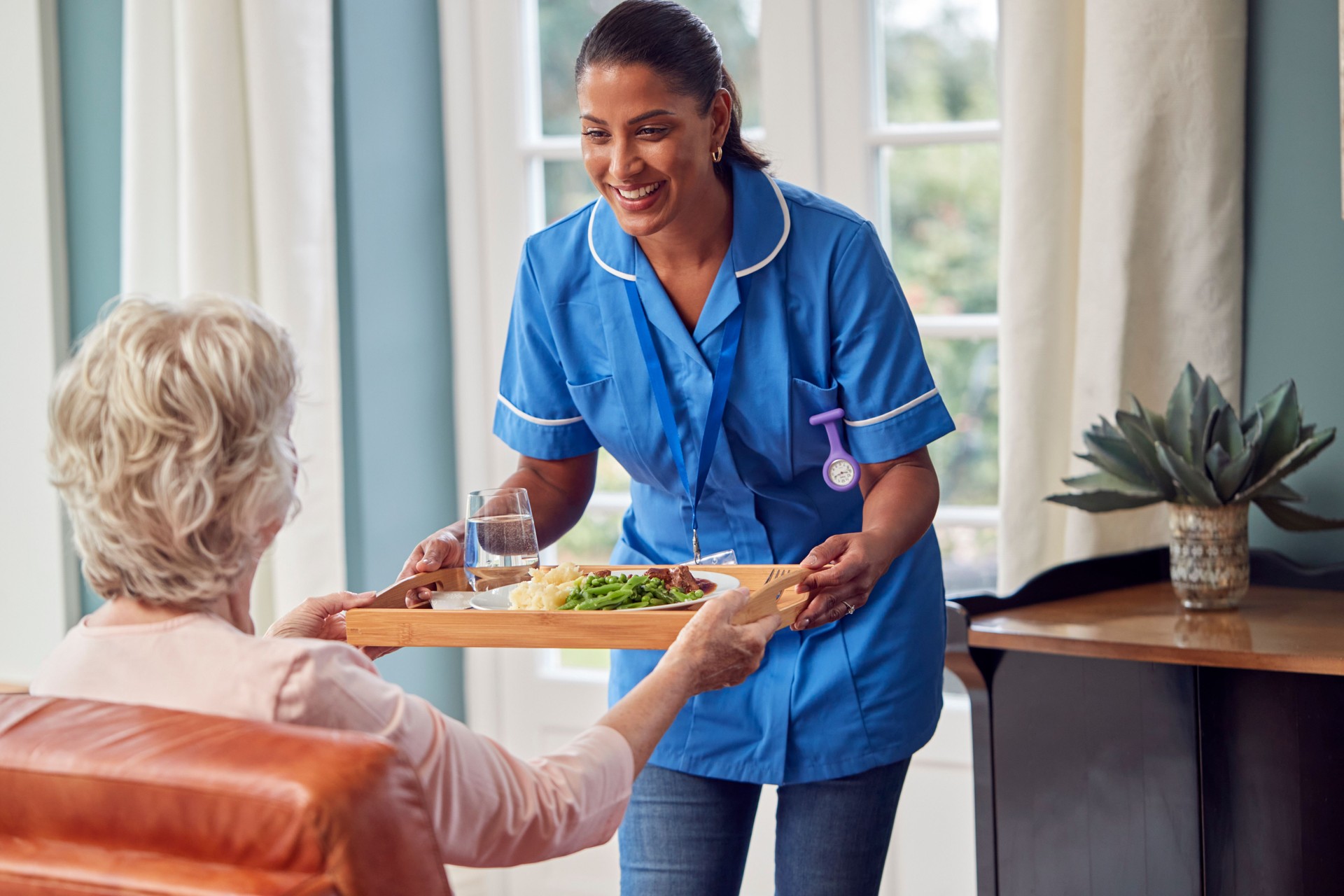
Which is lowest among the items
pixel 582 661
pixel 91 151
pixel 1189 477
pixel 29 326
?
pixel 582 661

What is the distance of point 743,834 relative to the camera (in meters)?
1.76

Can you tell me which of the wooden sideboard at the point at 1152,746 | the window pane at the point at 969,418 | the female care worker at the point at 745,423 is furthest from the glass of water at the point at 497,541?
the window pane at the point at 969,418

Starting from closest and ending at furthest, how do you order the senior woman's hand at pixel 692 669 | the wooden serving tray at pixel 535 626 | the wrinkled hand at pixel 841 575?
the senior woman's hand at pixel 692 669
the wooden serving tray at pixel 535 626
the wrinkled hand at pixel 841 575

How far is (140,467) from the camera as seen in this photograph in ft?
3.49

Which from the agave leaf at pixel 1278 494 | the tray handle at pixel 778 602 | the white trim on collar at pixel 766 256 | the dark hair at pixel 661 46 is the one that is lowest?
the tray handle at pixel 778 602

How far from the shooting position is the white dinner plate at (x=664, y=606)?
1439mm

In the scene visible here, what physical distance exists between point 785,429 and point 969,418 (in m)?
1.21

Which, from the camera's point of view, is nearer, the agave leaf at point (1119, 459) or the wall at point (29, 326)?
the agave leaf at point (1119, 459)

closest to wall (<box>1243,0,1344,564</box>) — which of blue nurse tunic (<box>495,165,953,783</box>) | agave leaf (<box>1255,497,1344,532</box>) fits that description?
agave leaf (<box>1255,497,1344,532</box>)

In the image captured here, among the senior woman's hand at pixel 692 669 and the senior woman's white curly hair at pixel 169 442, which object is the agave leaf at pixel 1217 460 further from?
the senior woman's white curly hair at pixel 169 442

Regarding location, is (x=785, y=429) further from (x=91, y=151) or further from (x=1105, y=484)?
(x=91, y=151)

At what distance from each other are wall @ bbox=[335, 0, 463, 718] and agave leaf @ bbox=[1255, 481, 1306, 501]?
6.05 feet

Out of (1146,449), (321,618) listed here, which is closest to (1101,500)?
(1146,449)

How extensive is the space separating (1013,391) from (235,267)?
1563 mm
